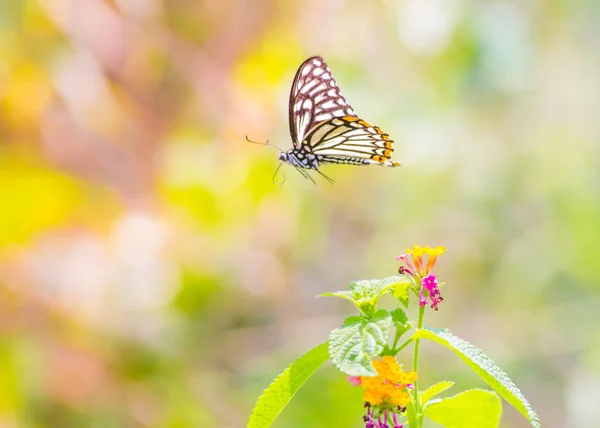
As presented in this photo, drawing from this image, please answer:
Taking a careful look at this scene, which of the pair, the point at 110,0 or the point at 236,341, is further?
the point at 110,0

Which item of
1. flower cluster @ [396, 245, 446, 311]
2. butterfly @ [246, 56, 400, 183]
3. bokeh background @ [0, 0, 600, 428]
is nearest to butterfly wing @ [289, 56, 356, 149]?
butterfly @ [246, 56, 400, 183]

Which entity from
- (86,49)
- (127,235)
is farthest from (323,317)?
(86,49)

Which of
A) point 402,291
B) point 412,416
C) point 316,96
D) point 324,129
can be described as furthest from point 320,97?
point 412,416

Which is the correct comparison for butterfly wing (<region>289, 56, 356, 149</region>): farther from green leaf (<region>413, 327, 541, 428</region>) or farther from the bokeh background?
the bokeh background

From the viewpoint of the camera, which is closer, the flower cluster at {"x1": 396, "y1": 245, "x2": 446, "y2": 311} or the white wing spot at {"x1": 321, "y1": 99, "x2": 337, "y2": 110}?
the flower cluster at {"x1": 396, "y1": 245, "x2": 446, "y2": 311}

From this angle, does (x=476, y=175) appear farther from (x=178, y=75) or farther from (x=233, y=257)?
(x=178, y=75)

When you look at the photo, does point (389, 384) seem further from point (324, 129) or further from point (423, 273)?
point (324, 129)
